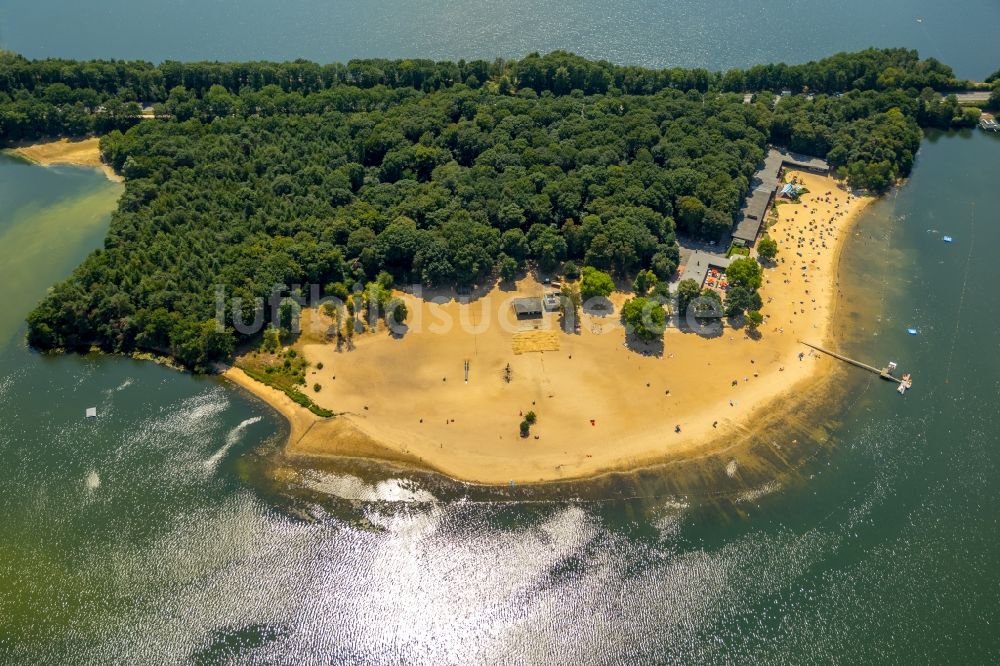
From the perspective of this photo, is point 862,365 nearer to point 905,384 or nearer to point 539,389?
point 905,384

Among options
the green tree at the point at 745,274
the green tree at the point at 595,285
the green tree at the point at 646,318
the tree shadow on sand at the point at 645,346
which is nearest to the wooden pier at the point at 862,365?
the green tree at the point at 745,274

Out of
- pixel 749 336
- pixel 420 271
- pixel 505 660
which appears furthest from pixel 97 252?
pixel 749 336

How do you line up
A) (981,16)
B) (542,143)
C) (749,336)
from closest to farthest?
1. (749,336)
2. (542,143)
3. (981,16)

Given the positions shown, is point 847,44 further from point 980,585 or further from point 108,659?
point 108,659

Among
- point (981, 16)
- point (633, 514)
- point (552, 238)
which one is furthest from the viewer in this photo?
point (981, 16)

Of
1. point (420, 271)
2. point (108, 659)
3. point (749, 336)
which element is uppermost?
point (420, 271)

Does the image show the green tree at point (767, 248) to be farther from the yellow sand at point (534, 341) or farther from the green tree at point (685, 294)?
the yellow sand at point (534, 341)
